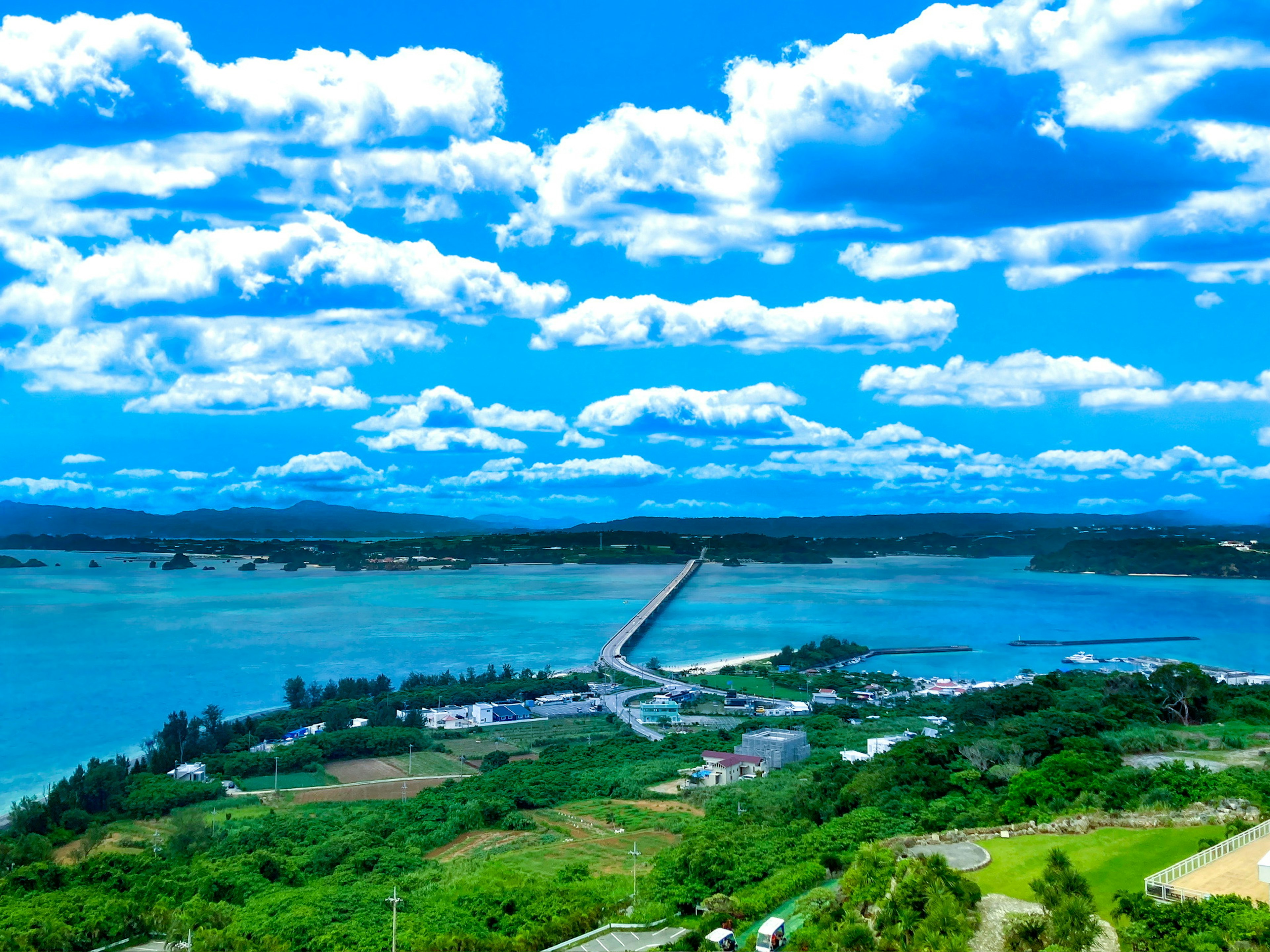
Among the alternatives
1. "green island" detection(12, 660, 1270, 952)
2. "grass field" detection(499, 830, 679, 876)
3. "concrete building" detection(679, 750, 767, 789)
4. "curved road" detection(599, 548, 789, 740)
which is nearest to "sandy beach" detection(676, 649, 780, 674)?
"curved road" detection(599, 548, 789, 740)

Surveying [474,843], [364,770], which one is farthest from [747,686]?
[474,843]

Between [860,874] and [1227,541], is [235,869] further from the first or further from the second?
[1227,541]

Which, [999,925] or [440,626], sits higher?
[999,925]

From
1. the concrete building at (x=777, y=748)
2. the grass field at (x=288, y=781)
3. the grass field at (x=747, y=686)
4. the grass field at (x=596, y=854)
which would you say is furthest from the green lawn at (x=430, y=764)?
the grass field at (x=747, y=686)

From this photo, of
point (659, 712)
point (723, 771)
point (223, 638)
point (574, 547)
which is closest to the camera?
point (723, 771)

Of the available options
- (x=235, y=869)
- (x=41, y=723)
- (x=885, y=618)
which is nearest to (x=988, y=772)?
(x=235, y=869)

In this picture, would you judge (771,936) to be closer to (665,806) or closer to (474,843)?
(474,843)

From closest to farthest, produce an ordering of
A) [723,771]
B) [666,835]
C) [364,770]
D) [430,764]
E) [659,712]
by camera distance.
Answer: [666,835], [723,771], [364,770], [430,764], [659,712]

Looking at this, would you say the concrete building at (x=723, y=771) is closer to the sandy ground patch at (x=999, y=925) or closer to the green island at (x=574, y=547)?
the sandy ground patch at (x=999, y=925)
